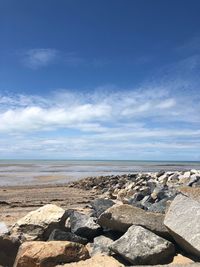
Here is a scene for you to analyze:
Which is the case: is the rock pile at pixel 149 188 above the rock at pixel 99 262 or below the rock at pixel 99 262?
above

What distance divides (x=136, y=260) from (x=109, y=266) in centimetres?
48

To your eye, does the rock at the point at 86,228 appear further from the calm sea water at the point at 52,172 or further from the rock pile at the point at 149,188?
the calm sea water at the point at 52,172

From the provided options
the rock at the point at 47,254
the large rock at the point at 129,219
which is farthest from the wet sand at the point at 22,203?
the rock at the point at 47,254

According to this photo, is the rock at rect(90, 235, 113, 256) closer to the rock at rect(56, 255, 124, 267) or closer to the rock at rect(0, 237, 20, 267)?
the rock at rect(56, 255, 124, 267)

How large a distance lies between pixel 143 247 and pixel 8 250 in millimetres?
2495

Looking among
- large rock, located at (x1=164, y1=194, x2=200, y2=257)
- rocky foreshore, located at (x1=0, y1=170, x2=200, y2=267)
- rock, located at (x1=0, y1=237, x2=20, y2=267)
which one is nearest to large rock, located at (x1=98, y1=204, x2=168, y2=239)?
rocky foreshore, located at (x1=0, y1=170, x2=200, y2=267)

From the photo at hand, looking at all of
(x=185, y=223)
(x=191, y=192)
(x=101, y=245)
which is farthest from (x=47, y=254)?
(x=191, y=192)

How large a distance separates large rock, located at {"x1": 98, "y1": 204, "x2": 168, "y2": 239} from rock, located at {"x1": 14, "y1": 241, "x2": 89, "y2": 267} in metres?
1.08

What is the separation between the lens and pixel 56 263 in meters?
6.57

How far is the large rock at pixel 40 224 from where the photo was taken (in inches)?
323

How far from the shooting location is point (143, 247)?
6.73m

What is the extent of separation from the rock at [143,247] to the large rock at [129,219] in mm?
329

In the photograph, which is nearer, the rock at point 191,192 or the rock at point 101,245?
the rock at point 101,245

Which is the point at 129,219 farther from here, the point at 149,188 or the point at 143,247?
the point at 149,188
